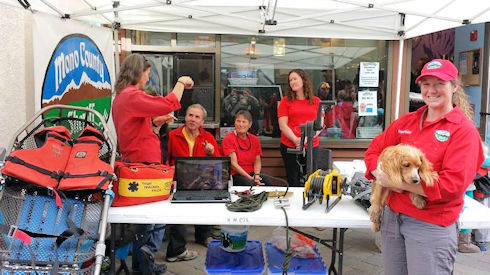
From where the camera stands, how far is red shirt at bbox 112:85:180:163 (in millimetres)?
3074

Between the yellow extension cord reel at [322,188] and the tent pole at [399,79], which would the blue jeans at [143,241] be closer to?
the yellow extension cord reel at [322,188]

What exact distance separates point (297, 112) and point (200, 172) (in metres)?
1.95

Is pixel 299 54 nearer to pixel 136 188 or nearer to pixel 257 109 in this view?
pixel 257 109

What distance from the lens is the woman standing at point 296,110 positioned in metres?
4.83

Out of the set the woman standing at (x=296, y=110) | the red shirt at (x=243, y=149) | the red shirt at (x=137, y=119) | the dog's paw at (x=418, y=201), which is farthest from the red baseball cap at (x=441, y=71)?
the red shirt at (x=243, y=149)

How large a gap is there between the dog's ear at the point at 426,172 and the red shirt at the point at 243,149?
2842mm

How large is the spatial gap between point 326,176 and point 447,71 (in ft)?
3.51

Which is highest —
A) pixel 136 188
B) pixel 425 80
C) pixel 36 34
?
pixel 36 34

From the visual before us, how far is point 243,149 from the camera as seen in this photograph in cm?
488

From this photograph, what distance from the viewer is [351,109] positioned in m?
6.16

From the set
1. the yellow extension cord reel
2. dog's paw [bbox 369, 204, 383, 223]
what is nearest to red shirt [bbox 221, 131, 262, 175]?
the yellow extension cord reel

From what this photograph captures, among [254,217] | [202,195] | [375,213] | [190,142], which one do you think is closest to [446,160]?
[375,213]

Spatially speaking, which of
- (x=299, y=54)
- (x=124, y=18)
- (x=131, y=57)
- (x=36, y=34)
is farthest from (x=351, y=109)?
(x=36, y=34)

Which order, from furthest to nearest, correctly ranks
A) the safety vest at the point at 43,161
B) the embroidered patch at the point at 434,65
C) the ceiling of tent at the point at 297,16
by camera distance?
the ceiling of tent at the point at 297,16
the safety vest at the point at 43,161
the embroidered patch at the point at 434,65
